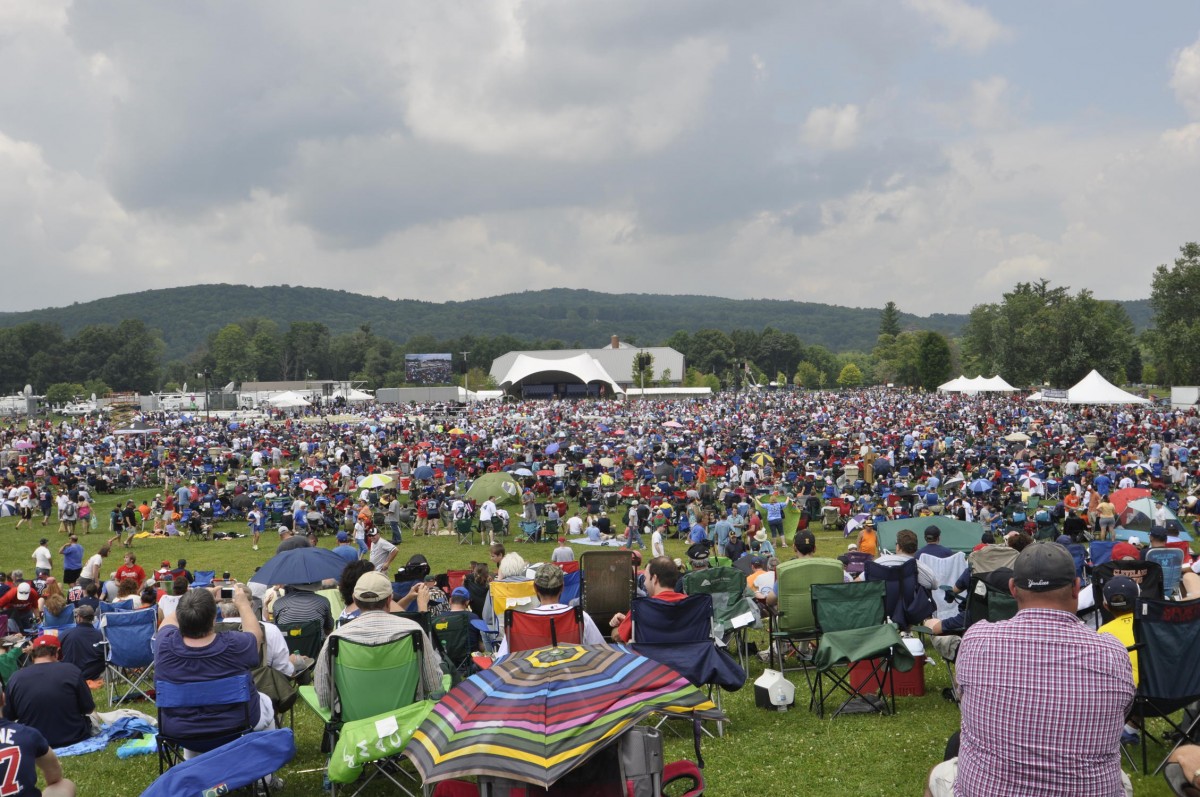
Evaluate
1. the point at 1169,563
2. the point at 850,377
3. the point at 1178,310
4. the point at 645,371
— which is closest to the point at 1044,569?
the point at 1169,563

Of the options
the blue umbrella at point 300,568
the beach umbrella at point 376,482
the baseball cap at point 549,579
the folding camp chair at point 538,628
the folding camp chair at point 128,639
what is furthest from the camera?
the beach umbrella at point 376,482

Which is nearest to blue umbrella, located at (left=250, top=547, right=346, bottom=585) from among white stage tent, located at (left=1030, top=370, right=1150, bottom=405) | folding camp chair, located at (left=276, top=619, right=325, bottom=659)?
folding camp chair, located at (left=276, top=619, right=325, bottom=659)

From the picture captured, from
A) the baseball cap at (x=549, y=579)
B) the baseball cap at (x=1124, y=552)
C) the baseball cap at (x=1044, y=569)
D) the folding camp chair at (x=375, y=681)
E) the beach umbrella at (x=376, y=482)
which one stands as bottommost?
the beach umbrella at (x=376, y=482)

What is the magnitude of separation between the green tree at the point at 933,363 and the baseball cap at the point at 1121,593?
7551cm

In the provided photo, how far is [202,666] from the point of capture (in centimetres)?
455

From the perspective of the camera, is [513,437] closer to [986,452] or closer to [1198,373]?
[986,452]

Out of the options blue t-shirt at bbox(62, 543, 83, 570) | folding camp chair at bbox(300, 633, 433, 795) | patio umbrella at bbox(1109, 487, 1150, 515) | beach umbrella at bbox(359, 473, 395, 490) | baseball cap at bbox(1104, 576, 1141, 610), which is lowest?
blue t-shirt at bbox(62, 543, 83, 570)

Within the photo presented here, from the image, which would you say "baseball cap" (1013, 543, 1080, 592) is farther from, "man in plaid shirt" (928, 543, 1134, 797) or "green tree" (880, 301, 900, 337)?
"green tree" (880, 301, 900, 337)

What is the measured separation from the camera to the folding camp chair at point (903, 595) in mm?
7012

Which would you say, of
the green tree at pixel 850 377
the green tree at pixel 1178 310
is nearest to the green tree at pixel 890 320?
the green tree at pixel 850 377

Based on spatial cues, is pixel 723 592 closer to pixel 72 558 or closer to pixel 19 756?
pixel 19 756

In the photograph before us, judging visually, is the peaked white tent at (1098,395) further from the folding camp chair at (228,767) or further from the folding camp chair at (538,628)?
the folding camp chair at (228,767)

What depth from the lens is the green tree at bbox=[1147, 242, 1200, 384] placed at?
4841cm

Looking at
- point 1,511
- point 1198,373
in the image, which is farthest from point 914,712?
point 1198,373
